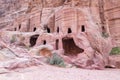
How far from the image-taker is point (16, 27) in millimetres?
37594

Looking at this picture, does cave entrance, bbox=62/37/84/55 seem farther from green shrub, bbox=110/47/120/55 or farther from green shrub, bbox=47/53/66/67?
green shrub, bbox=110/47/120/55

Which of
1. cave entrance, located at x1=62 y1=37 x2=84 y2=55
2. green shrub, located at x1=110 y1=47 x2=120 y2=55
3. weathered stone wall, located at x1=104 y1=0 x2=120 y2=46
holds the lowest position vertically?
green shrub, located at x1=110 y1=47 x2=120 y2=55

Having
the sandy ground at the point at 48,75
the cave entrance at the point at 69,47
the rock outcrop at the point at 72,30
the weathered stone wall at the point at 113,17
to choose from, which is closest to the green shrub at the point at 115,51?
the weathered stone wall at the point at 113,17

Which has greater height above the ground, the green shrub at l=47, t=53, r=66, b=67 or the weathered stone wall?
the weathered stone wall

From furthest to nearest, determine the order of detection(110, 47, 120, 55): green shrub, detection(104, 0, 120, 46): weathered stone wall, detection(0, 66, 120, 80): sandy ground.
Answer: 1. detection(104, 0, 120, 46): weathered stone wall
2. detection(110, 47, 120, 55): green shrub
3. detection(0, 66, 120, 80): sandy ground

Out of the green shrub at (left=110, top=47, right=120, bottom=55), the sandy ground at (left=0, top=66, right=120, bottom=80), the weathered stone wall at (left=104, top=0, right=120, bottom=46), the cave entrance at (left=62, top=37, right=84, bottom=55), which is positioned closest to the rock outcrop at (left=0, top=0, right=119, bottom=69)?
the cave entrance at (left=62, top=37, right=84, bottom=55)

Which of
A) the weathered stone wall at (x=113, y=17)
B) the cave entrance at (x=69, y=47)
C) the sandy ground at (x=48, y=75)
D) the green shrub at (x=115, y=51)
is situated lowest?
the sandy ground at (x=48, y=75)

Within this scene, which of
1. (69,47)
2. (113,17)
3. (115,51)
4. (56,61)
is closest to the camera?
(56,61)

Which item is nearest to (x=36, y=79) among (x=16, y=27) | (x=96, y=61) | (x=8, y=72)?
(x=8, y=72)

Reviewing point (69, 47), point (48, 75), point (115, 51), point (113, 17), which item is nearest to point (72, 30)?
point (69, 47)

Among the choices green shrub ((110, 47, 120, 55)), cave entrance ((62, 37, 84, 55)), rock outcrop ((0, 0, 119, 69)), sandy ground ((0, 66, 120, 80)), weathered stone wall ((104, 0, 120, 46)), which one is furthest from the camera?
weathered stone wall ((104, 0, 120, 46))

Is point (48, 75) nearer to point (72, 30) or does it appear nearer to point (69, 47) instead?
point (69, 47)

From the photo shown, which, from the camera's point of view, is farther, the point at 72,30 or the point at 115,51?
A: the point at 115,51

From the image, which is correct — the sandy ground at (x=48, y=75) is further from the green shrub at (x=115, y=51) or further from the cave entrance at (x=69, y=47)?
the green shrub at (x=115, y=51)
